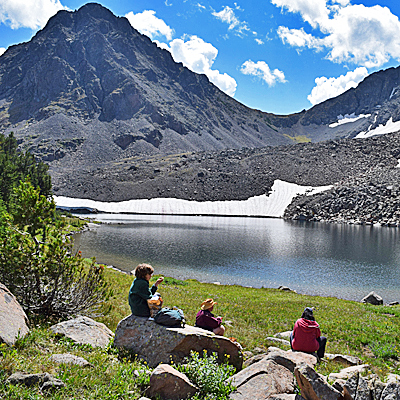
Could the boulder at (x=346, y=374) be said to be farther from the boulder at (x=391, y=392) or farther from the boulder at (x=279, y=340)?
the boulder at (x=279, y=340)

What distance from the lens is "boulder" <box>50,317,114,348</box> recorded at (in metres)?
7.23

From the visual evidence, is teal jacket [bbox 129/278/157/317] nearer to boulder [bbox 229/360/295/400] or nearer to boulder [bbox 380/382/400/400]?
boulder [bbox 229/360/295/400]

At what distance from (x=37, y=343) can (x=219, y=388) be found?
393 centimetres

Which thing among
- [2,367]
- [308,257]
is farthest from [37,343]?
[308,257]

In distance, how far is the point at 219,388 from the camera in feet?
18.5

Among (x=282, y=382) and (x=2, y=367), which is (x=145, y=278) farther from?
(x=282, y=382)

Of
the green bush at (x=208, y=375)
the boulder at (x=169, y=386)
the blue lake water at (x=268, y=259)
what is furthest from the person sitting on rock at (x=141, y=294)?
the blue lake water at (x=268, y=259)

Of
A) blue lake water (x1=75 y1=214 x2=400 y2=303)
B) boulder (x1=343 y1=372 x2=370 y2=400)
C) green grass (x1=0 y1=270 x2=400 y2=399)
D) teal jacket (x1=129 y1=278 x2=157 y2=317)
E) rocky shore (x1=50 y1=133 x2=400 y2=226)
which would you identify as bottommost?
blue lake water (x1=75 y1=214 x2=400 y2=303)

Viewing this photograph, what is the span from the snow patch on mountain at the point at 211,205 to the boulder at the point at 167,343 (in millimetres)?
108025

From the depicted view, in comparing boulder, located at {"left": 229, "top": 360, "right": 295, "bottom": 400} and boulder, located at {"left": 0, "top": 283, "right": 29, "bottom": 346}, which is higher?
boulder, located at {"left": 0, "top": 283, "right": 29, "bottom": 346}

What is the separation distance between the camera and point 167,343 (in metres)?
6.72

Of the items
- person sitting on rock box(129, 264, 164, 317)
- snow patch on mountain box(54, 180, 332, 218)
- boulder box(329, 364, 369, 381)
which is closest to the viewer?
boulder box(329, 364, 369, 381)

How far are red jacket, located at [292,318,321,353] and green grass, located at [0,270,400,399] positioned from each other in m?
0.53

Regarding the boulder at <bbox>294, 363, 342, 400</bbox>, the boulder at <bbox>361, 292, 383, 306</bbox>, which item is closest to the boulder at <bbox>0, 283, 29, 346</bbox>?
the boulder at <bbox>294, 363, 342, 400</bbox>
